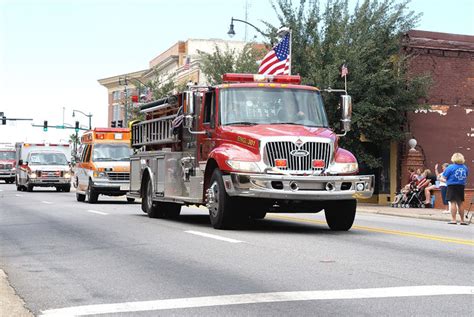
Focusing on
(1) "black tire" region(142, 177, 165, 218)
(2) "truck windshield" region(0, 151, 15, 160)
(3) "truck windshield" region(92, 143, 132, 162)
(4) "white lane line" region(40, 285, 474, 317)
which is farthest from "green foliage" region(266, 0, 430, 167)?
(2) "truck windshield" region(0, 151, 15, 160)

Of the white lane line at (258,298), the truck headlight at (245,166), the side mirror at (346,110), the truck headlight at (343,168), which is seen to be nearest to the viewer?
the white lane line at (258,298)

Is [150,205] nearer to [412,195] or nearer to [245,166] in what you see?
[245,166]

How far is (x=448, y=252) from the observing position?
11.7 meters

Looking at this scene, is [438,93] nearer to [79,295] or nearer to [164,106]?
[164,106]

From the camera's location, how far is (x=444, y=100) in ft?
121

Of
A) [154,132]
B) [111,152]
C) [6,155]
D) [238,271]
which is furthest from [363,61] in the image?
[6,155]

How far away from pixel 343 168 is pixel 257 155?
1578 millimetres

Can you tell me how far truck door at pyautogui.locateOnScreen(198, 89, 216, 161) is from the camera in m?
15.3

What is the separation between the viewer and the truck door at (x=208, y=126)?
15.3m

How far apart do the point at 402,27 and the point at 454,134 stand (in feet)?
18.7

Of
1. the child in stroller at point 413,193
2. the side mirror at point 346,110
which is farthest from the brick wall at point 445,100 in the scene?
the side mirror at point 346,110

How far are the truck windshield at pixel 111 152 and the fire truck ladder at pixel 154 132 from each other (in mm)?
7865

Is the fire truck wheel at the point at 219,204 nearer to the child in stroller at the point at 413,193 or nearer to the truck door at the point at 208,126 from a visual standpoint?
the truck door at the point at 208,126

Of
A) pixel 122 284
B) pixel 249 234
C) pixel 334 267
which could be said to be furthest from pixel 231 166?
pixel 122 284
